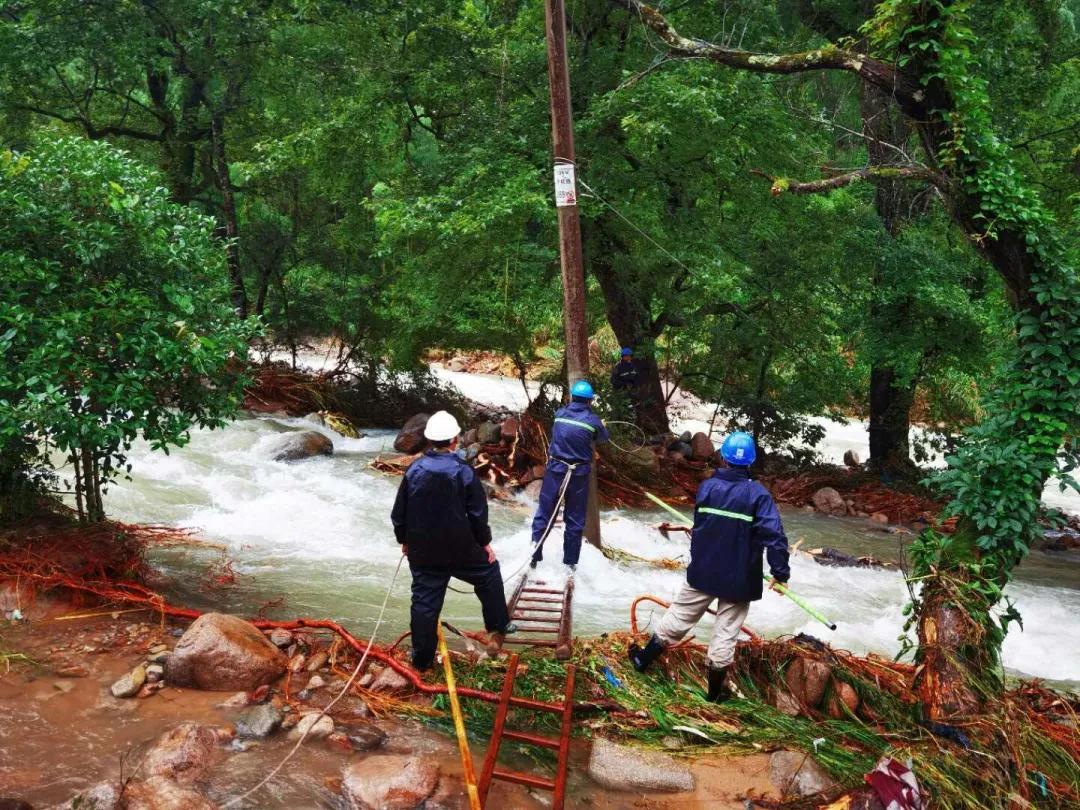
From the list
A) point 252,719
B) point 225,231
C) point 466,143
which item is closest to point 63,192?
point 252,719

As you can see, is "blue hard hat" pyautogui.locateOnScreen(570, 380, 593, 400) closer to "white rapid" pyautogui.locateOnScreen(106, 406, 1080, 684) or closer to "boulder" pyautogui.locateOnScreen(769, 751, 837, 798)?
"white rapid" pyautogui.locateOnScreen(106, 406, 1080, 684)

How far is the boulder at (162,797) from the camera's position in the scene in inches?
137

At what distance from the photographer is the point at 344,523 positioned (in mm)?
9445

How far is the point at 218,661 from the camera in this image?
474 cm

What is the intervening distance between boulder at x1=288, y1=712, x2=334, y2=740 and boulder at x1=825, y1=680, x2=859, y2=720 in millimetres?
2898

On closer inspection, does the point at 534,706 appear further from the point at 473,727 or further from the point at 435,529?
the point at 435,529

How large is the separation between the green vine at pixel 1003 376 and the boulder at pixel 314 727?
3.62 meters

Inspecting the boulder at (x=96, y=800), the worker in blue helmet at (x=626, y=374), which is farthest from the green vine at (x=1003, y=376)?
the worker in blue helmet at (x=626, y=374)

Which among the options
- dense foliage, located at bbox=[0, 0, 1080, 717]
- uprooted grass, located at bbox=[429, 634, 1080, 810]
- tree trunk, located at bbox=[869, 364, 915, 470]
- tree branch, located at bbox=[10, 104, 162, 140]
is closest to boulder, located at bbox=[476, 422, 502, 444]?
dense foliage, located at bbox=[0, 0, 1080, 717]

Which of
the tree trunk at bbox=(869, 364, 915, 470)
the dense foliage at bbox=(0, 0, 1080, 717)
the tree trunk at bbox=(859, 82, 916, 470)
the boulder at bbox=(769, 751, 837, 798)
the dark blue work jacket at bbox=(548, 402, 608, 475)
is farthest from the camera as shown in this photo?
the tree trunk at bbox=(869, 364, 915, 470)

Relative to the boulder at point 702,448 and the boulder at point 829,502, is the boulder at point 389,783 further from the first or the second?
the boulder at point 702,448

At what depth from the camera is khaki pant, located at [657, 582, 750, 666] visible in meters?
4.84

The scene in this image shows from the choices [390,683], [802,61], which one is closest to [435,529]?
[390,683]

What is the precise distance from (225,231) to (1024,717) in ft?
54.5
